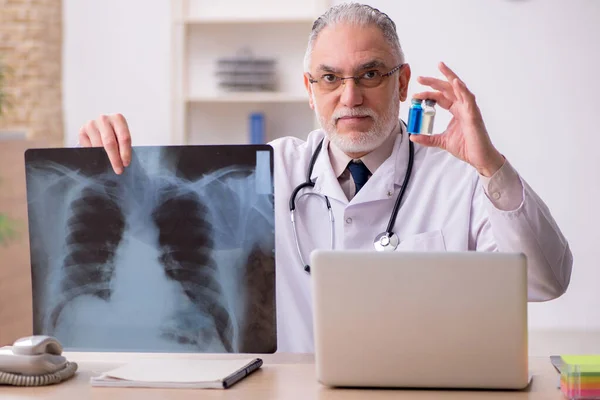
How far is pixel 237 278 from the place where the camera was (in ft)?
4.67

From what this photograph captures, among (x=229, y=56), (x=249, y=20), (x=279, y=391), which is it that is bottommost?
(x=279, y=391)

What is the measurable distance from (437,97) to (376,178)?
38cm

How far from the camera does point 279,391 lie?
125 centimetres

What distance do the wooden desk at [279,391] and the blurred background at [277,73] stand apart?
2.85 meters

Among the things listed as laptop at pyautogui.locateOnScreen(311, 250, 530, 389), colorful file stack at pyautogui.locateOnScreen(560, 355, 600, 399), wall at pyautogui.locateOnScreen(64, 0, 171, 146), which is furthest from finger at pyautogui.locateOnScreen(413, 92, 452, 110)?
wall at pyautogui.locateOnScreen(64, 0, 171, 146)

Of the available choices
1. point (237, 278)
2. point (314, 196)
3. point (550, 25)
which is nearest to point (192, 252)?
point (237, 278)

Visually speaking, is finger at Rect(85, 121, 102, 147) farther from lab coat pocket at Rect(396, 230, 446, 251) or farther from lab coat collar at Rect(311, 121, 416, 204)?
Answer: lab coat pocket at Rect(396, 230, 446, 251)

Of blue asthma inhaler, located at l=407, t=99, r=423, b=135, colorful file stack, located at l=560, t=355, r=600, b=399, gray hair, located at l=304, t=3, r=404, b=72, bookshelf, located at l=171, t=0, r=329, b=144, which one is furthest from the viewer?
bookshelf, located at l=171, t=0, r=329, b=144

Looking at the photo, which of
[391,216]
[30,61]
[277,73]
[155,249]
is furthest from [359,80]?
[30,61]

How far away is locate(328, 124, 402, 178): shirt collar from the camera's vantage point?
2.05 m

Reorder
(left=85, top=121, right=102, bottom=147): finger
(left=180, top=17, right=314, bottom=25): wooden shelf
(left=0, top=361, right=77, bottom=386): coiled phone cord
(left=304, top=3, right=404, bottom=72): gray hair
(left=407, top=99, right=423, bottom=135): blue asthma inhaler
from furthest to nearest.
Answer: (left=180, top=17, right=314, bottom=25): wooden shelf, (left=304, top=3, right=404, bottom=72): gray hair, (left=85, top=121, right=102, bottom=147): finger, (left=407, top=99, right=423, bottom=135): blue asthma inhaler, (left=0, top=361, right=77, bottom=386): coiled phone cord

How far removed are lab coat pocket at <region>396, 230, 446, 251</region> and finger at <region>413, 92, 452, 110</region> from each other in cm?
37

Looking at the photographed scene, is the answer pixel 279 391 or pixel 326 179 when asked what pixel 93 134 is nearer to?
pixel 326 179

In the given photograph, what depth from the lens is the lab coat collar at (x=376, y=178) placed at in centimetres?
196
